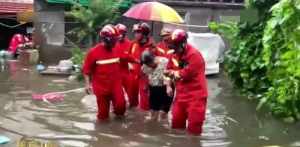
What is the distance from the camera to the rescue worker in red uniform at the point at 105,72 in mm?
8711

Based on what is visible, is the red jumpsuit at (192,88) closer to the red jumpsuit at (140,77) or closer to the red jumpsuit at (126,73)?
the red jumpsuit at (126,73)

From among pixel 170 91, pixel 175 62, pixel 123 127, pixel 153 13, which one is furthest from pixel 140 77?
pixel 175 62

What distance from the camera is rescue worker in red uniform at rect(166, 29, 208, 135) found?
789cm

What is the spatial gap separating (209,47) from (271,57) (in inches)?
180

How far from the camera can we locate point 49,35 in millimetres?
17375

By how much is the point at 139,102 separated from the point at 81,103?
1310 millimetres

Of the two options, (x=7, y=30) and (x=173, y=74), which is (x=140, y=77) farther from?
(x=7, y=30)

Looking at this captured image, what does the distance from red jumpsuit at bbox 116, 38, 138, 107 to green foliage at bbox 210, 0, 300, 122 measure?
2.39 meters

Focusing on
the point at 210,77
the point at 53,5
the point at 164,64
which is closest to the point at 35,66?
the point at 53,5

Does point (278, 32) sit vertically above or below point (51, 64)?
above

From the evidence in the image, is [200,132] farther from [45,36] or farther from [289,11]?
[45,36]

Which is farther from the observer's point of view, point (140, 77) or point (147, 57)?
point (140, 77)

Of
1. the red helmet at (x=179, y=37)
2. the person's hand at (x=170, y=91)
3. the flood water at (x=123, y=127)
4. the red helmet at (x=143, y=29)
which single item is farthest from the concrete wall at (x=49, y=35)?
the red helmet at (x=179, y=37)

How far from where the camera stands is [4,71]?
15211 mm
